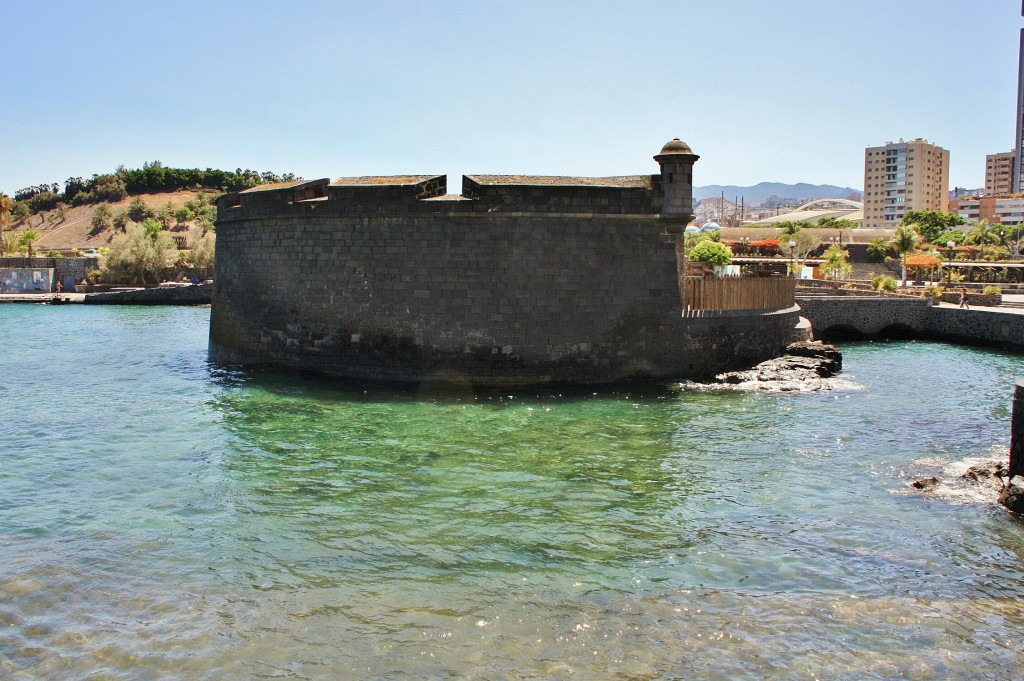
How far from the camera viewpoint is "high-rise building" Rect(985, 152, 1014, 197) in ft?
591

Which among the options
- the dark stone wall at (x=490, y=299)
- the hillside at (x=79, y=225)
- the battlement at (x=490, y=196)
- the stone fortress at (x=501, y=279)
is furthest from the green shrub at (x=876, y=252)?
the hillside at (x=79, y=225)

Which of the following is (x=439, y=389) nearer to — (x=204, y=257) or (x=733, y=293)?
(x=733, y=293)

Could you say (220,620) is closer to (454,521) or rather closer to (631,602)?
(454,521)

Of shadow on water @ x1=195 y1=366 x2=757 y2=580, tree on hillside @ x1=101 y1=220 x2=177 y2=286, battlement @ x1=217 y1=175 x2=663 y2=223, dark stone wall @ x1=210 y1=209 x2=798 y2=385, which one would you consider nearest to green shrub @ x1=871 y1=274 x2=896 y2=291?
dark stone wall @ x1=210 y1=209 x2=798 y2=385

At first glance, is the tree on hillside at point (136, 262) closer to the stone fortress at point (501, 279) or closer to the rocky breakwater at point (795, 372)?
the stone fortress at point (501, 279)

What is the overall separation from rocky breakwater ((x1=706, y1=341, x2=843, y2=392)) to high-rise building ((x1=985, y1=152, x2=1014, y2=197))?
19037 centimetres

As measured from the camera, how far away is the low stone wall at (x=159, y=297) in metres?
47.0

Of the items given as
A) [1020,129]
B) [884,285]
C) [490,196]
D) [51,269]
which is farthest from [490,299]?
[1020,129]

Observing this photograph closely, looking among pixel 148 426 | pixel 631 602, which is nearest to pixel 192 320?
pixel 148 426

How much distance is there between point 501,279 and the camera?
1548 centimetres

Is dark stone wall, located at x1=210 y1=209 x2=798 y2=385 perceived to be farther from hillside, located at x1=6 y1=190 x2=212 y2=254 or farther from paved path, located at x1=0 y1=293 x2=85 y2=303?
hillside, located at x1=6 y1=190 x2=212 y2=254

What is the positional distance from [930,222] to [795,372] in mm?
85092

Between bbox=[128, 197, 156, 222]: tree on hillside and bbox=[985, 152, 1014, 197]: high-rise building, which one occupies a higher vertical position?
bbox=[985, 152, 1014, 197]: high-rise building

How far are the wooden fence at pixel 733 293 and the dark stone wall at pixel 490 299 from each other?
0.48m
